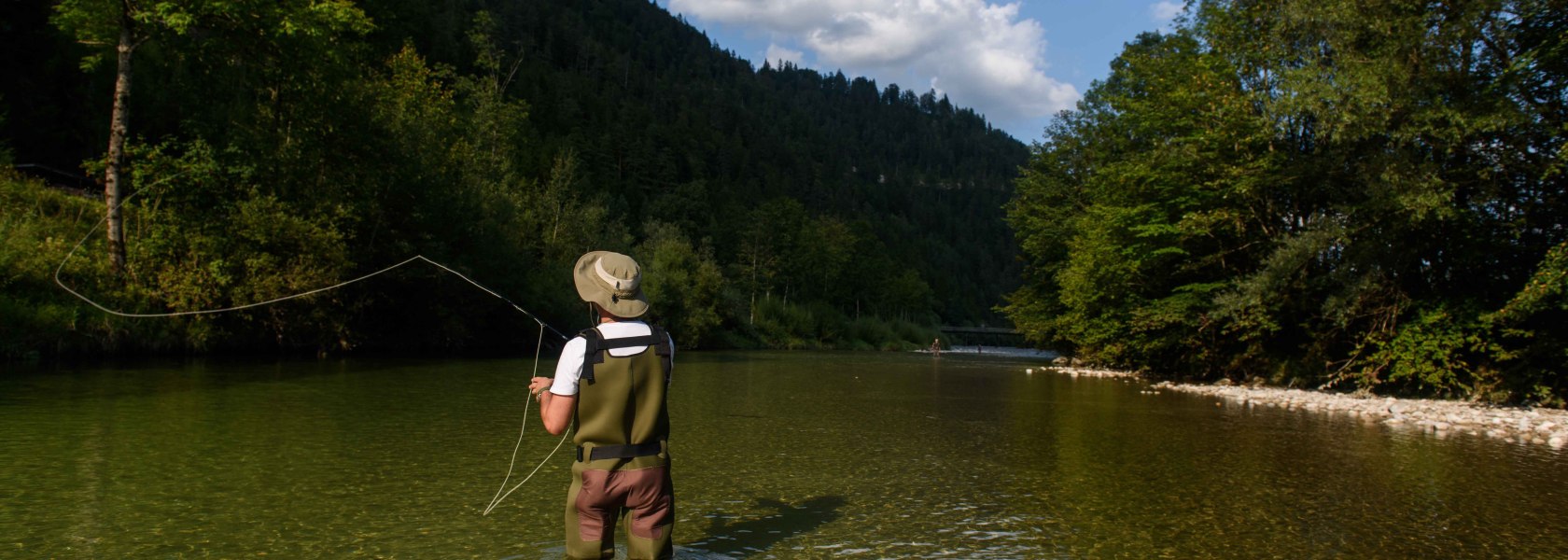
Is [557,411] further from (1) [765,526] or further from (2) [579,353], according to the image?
(1) [765,526]

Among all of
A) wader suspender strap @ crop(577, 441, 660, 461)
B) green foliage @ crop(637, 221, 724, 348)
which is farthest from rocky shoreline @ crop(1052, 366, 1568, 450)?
green foliage @ crop(637, 221, 724, 348)

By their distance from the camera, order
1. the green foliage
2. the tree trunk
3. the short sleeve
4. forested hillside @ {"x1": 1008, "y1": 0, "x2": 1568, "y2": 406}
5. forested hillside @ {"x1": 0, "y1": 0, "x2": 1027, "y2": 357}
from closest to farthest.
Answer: the short sleeve
forested hillside @ {"x1": 1008, "y1": 0, "x2": 1568, "y2": 406}
the tree trunk
forested hillside @ {"x1": 0, "y1": 0, "x2": 1027, "y2": 357}
the green foliage

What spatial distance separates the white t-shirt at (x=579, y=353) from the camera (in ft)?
16.0

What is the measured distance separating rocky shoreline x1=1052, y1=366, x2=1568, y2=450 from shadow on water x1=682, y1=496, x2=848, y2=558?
13013mm

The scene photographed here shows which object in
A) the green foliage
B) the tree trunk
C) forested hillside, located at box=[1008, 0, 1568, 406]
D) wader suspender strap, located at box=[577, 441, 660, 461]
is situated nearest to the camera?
wader suspender strap, located at box=[577, 441, 660, 461]

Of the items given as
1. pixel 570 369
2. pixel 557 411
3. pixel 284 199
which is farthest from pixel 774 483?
pixel 284 199

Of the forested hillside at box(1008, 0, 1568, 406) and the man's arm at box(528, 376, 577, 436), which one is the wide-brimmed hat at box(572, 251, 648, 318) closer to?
the man's arm at box(528, 376, 577, 436)

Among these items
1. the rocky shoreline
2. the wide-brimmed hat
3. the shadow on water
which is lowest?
the shadow on water

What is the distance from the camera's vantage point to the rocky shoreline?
1562 cm

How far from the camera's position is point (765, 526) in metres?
7.46

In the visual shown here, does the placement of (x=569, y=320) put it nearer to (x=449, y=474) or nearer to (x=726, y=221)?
(x=449, y=474)

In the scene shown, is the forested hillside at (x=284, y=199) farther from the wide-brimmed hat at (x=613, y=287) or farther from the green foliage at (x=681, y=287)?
the wide-brimmed hat at (x=613, y=287)

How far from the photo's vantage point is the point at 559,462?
34.3ft

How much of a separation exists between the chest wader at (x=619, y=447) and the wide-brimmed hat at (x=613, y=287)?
8.0 inches
